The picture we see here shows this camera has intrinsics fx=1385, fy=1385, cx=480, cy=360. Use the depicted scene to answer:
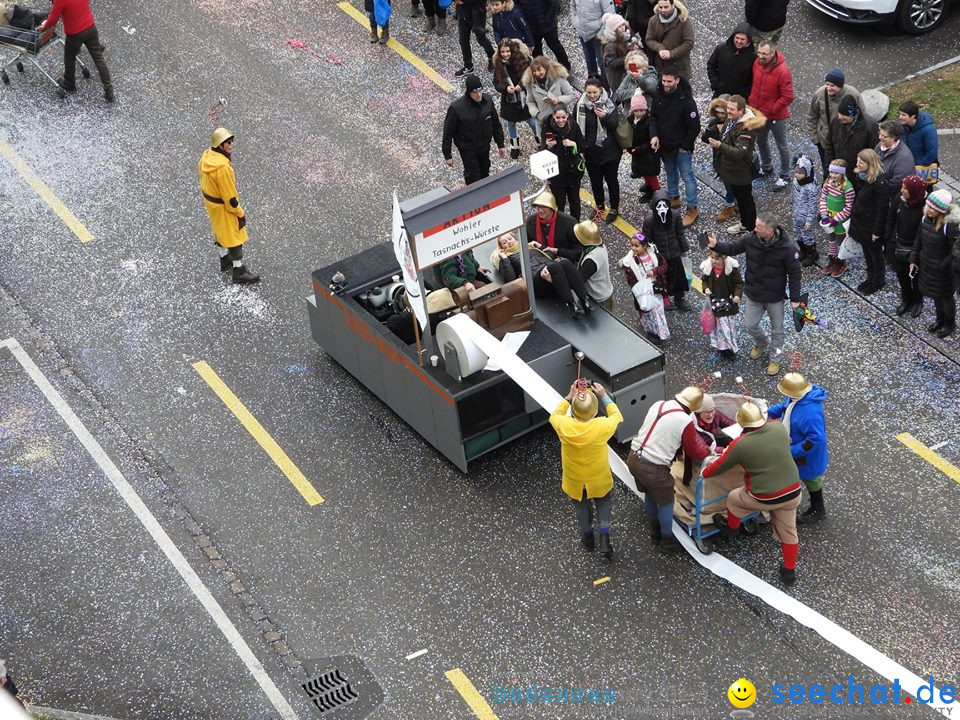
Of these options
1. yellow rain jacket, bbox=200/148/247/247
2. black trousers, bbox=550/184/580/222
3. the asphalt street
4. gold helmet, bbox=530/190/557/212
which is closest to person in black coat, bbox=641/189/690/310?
the asphalt street

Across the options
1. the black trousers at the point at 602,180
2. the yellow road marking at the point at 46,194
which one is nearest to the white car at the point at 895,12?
the black trousers at the point at 602,180

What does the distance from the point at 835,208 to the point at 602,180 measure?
97.1 inches

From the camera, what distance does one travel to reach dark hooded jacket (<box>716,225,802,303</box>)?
464 inches

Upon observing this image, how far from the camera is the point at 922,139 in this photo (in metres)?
13.0

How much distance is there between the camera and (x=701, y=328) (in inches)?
508

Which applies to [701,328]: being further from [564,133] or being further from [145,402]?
[145,402]

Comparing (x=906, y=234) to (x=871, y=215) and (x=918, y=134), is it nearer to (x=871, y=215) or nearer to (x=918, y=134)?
(x=871, y=215)

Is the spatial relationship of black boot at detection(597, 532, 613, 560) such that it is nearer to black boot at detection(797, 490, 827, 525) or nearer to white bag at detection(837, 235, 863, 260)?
black boot at detection(797, 490, 827, 525)

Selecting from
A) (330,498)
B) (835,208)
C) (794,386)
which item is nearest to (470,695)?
(330,498)

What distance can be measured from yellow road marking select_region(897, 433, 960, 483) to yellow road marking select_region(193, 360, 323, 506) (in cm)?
490

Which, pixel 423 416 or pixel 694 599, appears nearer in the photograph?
pixel 694 599

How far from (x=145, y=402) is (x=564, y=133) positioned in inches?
188

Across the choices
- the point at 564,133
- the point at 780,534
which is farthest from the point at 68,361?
the point at 780,534

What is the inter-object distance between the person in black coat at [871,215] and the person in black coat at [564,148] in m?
2.66
